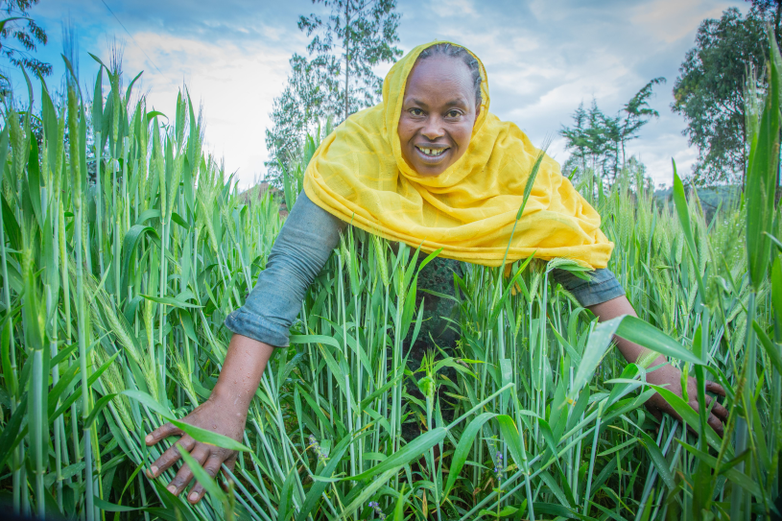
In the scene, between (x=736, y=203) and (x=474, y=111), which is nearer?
(x=736, y=203)

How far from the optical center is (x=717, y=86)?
11125 millimetres

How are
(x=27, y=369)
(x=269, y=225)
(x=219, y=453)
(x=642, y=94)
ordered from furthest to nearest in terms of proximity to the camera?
(x=642, y=94) → (x=269, y=225) → (x=219, y=453) → (x=27, y=369)

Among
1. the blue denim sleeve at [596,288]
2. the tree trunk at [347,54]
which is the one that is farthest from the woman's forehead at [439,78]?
the tree trunk at [347,54]

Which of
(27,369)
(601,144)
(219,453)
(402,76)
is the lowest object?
A: (219,453)

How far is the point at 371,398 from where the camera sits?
80 cm

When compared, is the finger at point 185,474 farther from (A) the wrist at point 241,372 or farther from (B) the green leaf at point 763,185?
(B) the green leaf at point 763,185

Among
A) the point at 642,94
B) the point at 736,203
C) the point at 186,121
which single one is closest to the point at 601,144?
the point at 642,94

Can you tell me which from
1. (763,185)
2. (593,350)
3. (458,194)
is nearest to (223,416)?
(593,350)

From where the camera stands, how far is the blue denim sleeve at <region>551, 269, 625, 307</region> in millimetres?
1039

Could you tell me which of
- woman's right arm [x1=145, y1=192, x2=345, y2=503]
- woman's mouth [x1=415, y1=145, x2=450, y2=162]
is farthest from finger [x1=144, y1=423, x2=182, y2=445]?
woman's mouth [x1=415, y1=145, x2=450, y2=162]

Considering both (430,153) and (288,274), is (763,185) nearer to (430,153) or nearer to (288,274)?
(430,153)

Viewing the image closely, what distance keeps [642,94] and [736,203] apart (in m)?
10.4

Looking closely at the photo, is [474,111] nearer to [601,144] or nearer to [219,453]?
[219,453]

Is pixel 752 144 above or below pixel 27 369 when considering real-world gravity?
above
